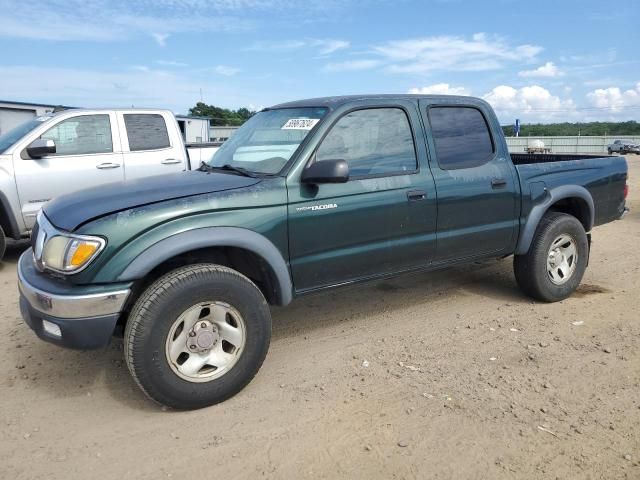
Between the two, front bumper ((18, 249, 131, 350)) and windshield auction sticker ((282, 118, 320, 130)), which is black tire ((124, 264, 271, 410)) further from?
windshield auction sticker ((282, 118, 320, 130))

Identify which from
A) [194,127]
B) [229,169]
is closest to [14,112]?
[194,127]

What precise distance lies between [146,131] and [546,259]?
530cm

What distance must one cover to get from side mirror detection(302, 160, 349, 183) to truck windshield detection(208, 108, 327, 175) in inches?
10.9

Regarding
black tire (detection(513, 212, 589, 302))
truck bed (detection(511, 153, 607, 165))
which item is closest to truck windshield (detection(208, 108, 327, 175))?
black tire (detection(513, 212, 589, 302))

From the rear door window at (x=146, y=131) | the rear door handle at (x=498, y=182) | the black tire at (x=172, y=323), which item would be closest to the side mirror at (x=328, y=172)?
the black tire at (x=172, y=323)

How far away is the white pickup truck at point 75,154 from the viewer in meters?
6.25

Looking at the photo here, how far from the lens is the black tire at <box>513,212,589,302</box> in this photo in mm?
4660

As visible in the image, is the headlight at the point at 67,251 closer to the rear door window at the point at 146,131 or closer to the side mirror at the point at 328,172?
the side mirror at the point at 328,172

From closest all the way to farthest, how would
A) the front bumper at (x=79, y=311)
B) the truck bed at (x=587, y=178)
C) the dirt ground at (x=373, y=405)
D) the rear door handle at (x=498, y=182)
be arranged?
the dirt ground at (x=373, y=405) < the front bumper at (x=79, y=311) < the rear door handle at (x=498, y=182) < the truck bed at (x=587, y=178)

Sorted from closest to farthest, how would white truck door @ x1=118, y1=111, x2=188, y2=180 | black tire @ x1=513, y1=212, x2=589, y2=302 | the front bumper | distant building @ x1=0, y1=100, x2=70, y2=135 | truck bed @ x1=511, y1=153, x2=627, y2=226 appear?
the front bumper < truck bed @ x1=511, y1=153, x2=627, y2=226 < black tire @ x1=513, y1=212, x2=589, y2=302 < white truck door @ x1=118, y1=111, x2=188, y2=180 < distant building @ x1=0, y1=100, x2=70, y2=135

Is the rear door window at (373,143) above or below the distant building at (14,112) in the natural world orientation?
below

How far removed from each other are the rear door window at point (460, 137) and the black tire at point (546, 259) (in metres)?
0.91

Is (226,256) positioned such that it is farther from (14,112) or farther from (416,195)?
(14,112)

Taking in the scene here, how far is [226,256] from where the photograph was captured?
346cm
